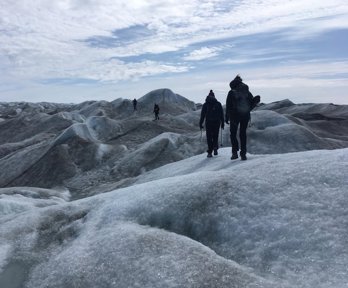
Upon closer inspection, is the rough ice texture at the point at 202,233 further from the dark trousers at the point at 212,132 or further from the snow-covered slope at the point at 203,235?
the dark trousers at the point at 212,132

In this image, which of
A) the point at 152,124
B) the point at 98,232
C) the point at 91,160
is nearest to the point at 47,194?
the point at 91,160

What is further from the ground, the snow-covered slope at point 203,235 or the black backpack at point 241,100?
the black backpack at point 241,100

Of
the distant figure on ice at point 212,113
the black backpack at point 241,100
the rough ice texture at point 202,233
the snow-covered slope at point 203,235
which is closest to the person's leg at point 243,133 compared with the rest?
the black backpack at point 241,100

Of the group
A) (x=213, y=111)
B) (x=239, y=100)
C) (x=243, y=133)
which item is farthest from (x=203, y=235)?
(x=213, y=111)

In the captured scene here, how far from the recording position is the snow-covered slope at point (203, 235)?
10.1 metres

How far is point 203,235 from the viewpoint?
480 inches

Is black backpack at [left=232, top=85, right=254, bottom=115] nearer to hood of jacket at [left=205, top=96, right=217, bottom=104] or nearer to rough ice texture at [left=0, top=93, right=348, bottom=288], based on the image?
rough ice texture at [left=0, top=93, right=348, bottom=288]

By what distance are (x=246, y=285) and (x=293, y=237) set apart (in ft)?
6.29

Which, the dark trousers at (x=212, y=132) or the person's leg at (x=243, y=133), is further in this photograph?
the dark trousers at (x=212, y=132)

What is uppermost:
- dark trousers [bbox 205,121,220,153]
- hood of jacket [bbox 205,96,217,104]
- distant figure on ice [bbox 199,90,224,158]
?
hood of jacket [bbox 205,96,217,104]

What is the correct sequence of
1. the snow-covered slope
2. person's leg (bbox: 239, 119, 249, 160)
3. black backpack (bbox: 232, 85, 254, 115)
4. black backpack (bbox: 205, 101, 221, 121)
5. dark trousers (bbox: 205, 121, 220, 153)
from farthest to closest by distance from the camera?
dark trousers (bbox: 205, 121, 220, 153) < black backpack (bbox: 205, 101, 221, 121) < person's leg (bbox: 239, 119, 249, 160) < black backpack (bbox: 232, 85, 254, 115) < the snow-covered slope

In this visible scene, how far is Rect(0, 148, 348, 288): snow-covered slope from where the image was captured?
10070 mm

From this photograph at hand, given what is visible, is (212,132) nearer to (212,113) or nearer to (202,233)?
(212,113)

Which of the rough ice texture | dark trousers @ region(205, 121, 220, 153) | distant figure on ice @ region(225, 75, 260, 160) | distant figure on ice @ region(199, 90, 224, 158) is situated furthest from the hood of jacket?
the rough ice texture
